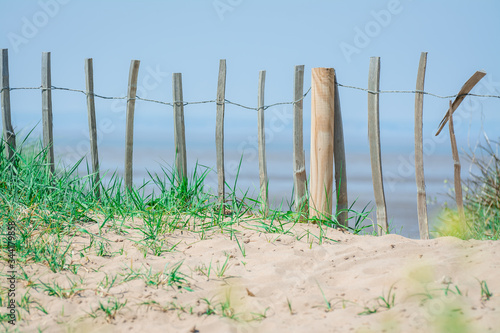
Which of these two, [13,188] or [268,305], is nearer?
[268,305]

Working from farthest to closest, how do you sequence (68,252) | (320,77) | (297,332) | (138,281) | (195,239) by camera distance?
(320,77)
(195,239)
(68,252)
(138,281)
(297,332)

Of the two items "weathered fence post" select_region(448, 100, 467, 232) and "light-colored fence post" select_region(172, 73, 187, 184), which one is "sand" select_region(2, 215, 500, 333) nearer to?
"weathered fence post" select_region(448, 100, 467, 232)

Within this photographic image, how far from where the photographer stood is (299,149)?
404 centimetres

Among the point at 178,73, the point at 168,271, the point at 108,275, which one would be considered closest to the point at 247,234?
the point at 168,271

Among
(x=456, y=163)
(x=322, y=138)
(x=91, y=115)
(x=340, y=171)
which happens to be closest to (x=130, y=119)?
(x=91, y=115)

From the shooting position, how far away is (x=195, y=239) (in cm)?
359

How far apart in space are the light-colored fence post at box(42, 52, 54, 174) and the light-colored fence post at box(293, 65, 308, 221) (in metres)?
2.44

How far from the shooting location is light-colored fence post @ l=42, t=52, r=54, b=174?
4781mm

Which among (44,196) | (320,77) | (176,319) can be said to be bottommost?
(176,319)

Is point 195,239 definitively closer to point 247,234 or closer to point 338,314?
point 247,234

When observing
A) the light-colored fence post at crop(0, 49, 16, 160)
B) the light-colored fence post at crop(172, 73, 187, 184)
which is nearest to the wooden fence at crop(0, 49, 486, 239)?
the light-colored fence post at crop(172, 73, 187, 184)

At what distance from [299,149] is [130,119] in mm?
1672

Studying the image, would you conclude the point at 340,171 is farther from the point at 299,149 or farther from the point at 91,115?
the point at 91,115

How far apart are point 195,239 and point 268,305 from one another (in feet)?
3.91
